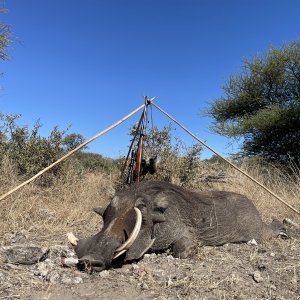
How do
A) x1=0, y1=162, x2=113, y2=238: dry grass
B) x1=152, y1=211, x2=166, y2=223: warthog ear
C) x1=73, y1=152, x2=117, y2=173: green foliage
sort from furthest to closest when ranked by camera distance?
x1=73, y1=152, x2=117, y2=173: green foliage, x1=0, y1=162, x2=113, y2=238: dry grass, x1=152, y1=211, x2=166, y2=223: warthog ear

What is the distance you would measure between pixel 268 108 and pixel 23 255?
11440 mm

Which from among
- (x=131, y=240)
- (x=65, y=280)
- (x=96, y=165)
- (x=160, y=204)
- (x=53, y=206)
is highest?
(x=96, y=165)

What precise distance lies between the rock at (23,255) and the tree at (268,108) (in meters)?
10.3

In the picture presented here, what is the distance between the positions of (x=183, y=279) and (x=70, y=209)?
10.9 feet

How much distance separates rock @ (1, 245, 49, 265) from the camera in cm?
368

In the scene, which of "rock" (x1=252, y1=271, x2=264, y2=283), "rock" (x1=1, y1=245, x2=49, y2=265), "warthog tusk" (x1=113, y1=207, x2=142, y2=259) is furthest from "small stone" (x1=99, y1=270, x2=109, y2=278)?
"rock" (x1=252, y1=271, x2=264, y2=283)

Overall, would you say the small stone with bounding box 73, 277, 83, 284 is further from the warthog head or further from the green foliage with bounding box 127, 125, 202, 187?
the green foliage with bounding box 127, 125, 202, 187

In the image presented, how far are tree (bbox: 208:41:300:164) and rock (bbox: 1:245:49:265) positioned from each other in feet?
33.9

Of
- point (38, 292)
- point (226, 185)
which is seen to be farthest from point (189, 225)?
point (226, 185)

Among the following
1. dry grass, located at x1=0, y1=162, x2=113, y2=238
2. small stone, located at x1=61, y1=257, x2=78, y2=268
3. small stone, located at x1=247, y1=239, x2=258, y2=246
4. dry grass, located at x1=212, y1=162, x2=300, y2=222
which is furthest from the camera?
dry grass, located at x1=212, y1=162, x2=300, y2=222

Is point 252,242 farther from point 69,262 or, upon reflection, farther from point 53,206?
point 53,206

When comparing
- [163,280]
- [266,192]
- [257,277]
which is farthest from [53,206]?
[266,192]

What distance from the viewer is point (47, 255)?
393 cm

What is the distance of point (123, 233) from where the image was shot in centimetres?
389
